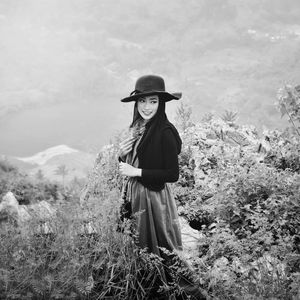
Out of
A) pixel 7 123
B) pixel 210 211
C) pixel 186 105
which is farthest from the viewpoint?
pixel 7 123

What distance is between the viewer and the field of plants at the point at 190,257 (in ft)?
6.59

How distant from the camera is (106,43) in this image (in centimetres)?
3312

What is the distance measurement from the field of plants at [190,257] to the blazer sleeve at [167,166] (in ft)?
0.90

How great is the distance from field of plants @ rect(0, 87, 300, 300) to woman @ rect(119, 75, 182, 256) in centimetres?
15

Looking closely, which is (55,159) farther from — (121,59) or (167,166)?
(121,59)

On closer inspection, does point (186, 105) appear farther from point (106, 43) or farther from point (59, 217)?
point (106, 43)

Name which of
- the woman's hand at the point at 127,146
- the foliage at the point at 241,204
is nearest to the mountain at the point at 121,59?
the foliage at the point at 241,204

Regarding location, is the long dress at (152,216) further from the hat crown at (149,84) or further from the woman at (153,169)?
the hat crown at (149,84)

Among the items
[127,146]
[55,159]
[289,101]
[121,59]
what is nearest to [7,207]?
[127,146]

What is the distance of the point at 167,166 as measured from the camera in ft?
7.64

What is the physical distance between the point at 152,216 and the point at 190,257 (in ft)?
1.25

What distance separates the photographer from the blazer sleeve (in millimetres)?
2307

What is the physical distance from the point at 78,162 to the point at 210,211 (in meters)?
11.3

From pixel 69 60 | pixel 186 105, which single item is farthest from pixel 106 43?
pixel 186 105
